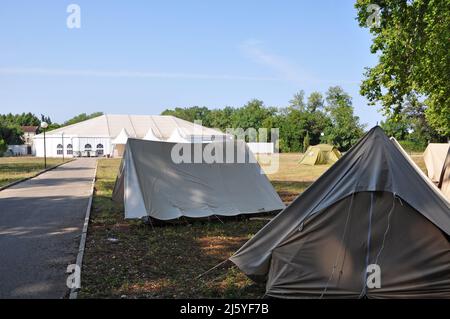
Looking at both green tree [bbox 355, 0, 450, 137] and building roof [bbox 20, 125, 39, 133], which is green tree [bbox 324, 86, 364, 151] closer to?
green tree [bbox 355, 0, 450, 137]

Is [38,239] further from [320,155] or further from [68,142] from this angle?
[68,142]

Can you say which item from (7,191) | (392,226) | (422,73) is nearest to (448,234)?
(392,226)

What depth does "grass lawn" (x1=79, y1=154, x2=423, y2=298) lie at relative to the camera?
6375 mm

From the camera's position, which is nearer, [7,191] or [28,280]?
[28,280]

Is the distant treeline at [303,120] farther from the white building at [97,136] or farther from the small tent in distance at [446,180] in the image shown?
the small tent in distance at [446,180]

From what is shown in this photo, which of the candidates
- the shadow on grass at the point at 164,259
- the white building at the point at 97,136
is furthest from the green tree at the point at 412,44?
the white building at the point at 97,136

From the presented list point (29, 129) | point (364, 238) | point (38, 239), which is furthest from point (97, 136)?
point (364, 238)

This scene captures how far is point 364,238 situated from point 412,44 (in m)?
14.7

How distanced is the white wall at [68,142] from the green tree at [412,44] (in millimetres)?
55719

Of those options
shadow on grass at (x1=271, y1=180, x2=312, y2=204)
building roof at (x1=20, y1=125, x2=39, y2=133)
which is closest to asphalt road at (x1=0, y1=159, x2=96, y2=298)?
shadow on grass at (x1=271, y1=180, x2=312, y2=204)

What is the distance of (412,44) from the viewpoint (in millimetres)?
18328

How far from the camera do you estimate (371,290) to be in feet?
18.5
